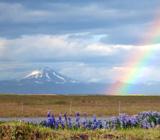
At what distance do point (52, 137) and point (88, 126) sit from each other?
311 centimetres

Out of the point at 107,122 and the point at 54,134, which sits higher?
the point at 107,122

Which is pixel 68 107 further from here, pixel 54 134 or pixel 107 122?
pixel 54 134

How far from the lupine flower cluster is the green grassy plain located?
1139 millimetres

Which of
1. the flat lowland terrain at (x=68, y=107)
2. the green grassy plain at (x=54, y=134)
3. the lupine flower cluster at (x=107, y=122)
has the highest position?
the flat lowland terrain at (x=68, y=107)

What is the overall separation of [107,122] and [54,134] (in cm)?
401

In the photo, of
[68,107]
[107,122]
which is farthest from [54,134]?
[68,107]

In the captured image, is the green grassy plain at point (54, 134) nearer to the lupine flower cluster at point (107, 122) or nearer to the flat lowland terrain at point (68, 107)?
the lupine flower cluster at point (107, 122)

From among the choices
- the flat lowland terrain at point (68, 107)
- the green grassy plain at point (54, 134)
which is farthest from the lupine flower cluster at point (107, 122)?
the flat lowland terrain at point (68, 107)

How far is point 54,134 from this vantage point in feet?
63.0

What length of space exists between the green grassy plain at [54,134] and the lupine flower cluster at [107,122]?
1.14 m

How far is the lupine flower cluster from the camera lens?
21516mm

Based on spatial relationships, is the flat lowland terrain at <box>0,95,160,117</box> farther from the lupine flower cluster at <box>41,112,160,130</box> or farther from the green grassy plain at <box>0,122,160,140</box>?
the green grassy plain at <box>0,122,160,140</box>

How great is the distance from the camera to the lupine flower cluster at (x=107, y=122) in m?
21.5

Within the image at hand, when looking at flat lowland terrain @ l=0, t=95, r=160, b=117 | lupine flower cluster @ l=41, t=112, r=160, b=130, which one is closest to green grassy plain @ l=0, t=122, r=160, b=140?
lupine flower cluster @ l=41, t=112, r=160, b=130
